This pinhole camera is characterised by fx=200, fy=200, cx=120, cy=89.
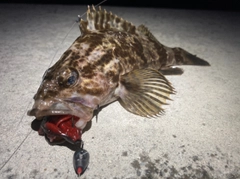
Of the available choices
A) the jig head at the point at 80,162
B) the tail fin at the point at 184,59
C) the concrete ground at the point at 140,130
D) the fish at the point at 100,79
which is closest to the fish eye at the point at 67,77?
the fish at the point at 100,79

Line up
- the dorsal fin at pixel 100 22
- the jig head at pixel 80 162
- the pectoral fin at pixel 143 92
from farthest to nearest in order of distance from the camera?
the dorsal fin at pixel 100 22, the pectoral fin at pixel 143 92, the jig head at pixel 80 162

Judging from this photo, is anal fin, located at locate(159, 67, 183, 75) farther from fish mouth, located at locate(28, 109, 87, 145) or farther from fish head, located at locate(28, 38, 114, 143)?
fish mouth, located at locate(28, 109, 87, 145)

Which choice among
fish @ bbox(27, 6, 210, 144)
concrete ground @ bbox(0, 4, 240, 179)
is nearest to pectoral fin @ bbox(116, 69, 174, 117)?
fish @ bbox(27, 6, 210, 144)

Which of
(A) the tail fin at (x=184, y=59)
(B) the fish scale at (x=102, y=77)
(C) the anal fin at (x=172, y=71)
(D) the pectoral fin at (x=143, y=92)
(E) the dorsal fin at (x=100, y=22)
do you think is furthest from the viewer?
(A) the tail fin at (x=184, y=59)

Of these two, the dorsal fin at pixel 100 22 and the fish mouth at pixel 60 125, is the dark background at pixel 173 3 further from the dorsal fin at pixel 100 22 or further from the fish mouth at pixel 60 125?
the fish mouth at pixel 60 125

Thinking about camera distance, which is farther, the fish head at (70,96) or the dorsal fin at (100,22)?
the dorsal fin at (100,22)

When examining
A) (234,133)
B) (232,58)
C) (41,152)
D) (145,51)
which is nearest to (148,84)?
(145,51)
